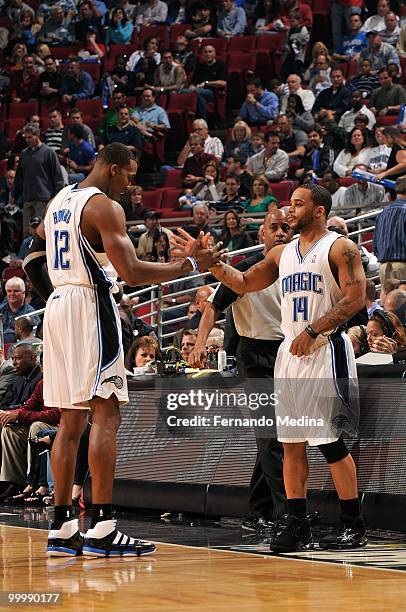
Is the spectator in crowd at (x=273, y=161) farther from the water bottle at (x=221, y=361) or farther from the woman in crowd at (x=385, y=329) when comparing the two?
the water bottle at (x=221, y=361)

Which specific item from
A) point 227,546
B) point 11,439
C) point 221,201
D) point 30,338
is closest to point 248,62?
point 221,201


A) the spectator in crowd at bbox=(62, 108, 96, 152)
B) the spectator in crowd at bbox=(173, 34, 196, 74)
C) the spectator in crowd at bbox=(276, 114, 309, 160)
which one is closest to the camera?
the spectator in crowd at bbox=(276, 114, 309, 160)

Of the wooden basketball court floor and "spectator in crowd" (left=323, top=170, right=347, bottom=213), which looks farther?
"spectator in crowd" (left=323, top=170, right=347, bottom=213)

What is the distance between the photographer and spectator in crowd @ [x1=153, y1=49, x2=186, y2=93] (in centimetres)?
1811

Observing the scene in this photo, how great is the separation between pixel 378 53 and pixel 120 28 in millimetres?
5828

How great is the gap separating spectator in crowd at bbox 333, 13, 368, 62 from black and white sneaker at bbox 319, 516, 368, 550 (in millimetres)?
11859

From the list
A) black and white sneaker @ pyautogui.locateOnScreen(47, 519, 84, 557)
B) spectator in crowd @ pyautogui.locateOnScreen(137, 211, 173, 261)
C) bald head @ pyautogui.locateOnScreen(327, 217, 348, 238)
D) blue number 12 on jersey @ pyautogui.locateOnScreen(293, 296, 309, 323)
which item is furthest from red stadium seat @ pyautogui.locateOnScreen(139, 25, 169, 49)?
black and white sneaker @ pyautogui.locateOnScreen(47, 519, 84, 557)

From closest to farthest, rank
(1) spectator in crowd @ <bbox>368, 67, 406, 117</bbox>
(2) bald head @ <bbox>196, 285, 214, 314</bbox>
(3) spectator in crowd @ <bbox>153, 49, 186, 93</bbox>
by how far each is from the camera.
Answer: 1. (2) bald head @ <bbox>196, 285, 214, 314</bbox>
2. (1) spectator in crowd @ <bbox>368, 67, 406, 117</bbox>
3. (3) spectator in crowd @ <bbox>153, 49, 186, 93</bbox>

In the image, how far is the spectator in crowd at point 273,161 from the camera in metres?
14.7

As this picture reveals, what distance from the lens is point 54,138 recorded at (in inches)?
693

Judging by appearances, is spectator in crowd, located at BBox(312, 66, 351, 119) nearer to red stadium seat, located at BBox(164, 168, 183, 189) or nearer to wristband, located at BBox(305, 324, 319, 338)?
red stadium seat, located at BBox(164, 168, 183, 189)

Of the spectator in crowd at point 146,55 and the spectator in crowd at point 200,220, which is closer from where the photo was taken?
the spectator in crowd at point 200,220

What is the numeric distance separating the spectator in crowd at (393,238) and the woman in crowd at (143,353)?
101 inches

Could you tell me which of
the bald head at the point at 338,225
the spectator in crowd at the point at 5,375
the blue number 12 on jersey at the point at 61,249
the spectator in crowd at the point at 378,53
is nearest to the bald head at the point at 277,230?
the blue number 12 on jersey at the point at 61,249
